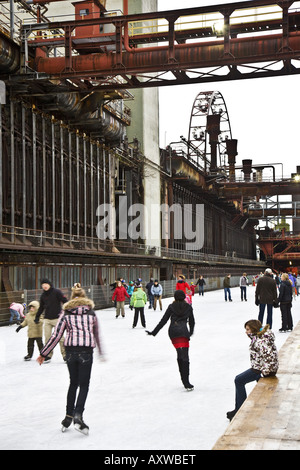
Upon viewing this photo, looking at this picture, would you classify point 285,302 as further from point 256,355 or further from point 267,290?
point 256,355

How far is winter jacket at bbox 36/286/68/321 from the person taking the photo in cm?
1161

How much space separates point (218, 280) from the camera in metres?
65.1

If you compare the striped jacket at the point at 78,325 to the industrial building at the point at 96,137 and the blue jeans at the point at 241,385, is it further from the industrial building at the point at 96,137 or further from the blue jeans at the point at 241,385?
the industrial building at the point at 96,137

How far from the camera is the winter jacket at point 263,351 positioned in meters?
7.21

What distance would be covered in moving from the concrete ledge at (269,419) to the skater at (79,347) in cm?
181

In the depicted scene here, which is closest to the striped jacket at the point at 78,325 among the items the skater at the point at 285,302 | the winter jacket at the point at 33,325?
the winter jacket at the point at 33,325

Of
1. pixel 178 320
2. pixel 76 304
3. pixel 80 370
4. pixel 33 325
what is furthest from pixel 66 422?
pixel 33 325

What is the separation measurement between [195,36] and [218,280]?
41403 millimetres

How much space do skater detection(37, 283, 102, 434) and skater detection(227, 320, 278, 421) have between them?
1741 millimetres

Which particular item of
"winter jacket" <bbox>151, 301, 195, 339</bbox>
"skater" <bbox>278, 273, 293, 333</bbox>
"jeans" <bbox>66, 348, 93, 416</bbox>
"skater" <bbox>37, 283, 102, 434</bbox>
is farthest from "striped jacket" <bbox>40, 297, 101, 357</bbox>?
"skater" <bbox>278, 273, 293, 333</bbox>

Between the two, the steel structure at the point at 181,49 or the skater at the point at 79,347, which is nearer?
the skater at the point at 79,347

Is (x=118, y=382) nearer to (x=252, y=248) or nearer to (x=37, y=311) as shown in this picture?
(x=37, y=311)

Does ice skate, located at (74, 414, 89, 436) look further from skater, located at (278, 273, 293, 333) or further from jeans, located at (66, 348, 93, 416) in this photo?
skater, located at (278, 273, 293, 333)

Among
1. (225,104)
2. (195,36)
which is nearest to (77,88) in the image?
(195,36)
